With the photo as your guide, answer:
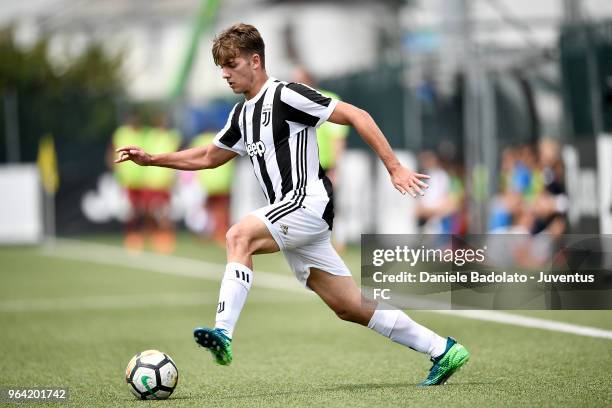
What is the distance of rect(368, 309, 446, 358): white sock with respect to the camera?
6.67 m

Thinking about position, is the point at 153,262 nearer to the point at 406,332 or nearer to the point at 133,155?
the point at 133,155

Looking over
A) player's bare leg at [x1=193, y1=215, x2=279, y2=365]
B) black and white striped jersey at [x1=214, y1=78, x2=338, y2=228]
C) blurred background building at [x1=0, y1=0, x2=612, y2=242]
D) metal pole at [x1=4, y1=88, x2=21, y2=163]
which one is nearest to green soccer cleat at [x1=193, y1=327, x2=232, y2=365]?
player's bare leg at [x1=193, y1=215, x2=279, y2=365]

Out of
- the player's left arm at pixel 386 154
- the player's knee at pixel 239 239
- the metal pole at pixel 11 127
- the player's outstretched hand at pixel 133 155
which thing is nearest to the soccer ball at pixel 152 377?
the player's knee at pixel 239 239

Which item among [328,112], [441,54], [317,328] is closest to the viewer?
[328,112]

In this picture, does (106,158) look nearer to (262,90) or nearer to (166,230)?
(166,230)

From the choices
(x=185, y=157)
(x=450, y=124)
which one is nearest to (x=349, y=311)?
(x=185, y=157)

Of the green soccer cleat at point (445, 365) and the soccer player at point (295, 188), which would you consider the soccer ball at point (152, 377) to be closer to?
the soccer player at point (295, 188)

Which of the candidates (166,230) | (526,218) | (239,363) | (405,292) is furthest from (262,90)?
(166,230)

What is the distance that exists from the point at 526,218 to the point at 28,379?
913cm

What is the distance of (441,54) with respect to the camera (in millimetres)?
17766

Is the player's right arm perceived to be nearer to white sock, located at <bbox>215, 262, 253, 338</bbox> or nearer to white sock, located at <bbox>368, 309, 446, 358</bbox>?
white sock, located at <bbox>215, 262, 253, 338</bbox>

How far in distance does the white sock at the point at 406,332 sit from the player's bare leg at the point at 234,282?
748mm

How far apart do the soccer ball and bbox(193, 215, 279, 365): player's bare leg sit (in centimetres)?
48

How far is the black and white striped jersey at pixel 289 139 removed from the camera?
6.47 metres
